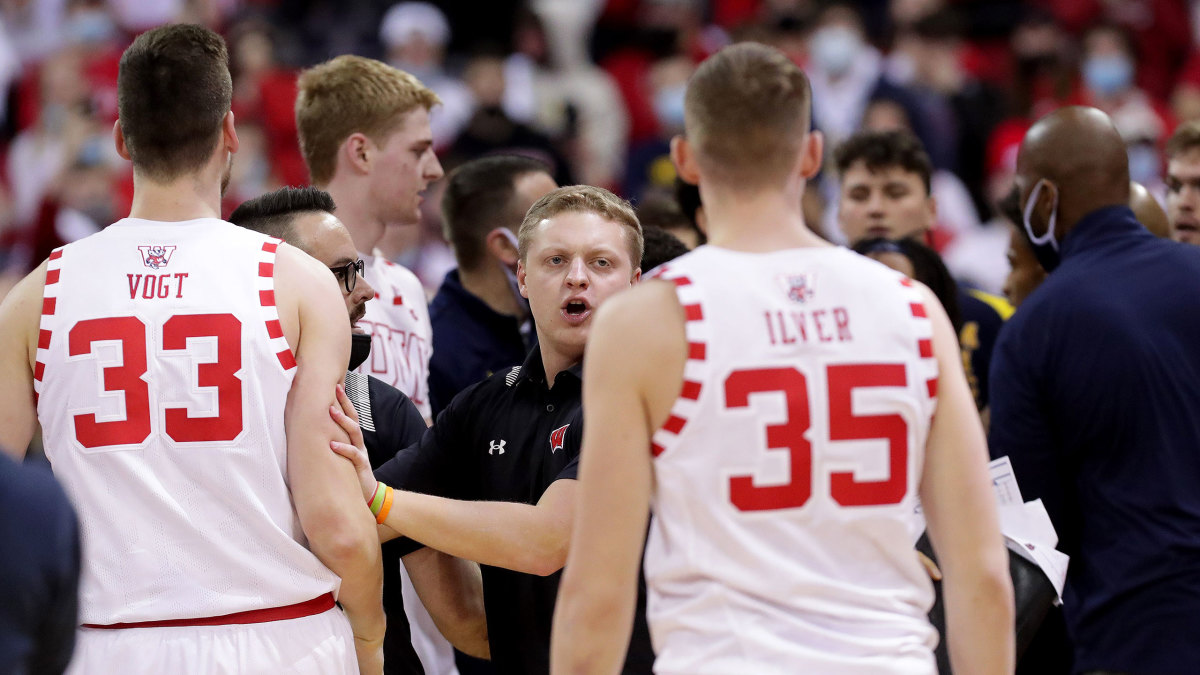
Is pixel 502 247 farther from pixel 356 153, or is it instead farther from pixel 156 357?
pixel 156 357

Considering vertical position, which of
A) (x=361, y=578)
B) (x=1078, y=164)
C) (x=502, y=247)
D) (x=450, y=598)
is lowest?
(x=450, y=598)

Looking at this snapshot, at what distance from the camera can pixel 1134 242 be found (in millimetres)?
4352

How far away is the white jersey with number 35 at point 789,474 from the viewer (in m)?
2.70

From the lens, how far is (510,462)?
397 centimetres

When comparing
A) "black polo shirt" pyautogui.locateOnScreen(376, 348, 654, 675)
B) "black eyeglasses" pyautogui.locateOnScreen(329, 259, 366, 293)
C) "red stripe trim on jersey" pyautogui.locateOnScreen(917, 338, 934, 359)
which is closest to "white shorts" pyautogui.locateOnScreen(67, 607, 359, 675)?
"black polo shirt" pyautogui.locateOnScreen(376, 348, 654, 675)

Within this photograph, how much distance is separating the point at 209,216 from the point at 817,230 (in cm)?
462

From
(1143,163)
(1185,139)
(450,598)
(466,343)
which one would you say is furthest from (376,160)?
(1143,163)

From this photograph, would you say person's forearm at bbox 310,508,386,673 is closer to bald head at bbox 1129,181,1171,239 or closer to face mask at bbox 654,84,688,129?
bald head at bbox 1129,181,1171,239

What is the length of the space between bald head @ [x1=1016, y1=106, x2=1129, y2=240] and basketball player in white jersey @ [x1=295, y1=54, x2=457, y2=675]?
240 centimetres

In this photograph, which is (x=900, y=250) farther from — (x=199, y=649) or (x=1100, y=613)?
(x=199, y=649)

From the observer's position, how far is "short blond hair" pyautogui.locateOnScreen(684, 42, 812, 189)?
9.26 feet

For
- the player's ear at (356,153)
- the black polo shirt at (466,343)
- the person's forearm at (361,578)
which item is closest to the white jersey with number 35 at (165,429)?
the person's forearm at (361,578)

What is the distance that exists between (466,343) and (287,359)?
2.43 m

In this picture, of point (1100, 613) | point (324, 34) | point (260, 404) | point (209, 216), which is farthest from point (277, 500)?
point (324, 34)
